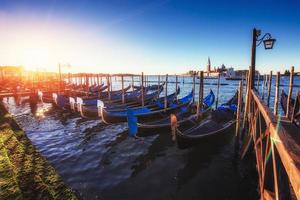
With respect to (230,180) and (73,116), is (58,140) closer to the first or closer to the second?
(73,116)

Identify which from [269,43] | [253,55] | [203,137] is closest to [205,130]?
[203,137]

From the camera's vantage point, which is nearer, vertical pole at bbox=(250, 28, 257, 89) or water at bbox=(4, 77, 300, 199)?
water at bbox=(4, 77, 300, 199)

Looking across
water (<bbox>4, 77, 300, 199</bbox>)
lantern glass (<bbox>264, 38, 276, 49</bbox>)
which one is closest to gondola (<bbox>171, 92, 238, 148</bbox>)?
water (<bbox>4, 77, 300, 199</bbox>)

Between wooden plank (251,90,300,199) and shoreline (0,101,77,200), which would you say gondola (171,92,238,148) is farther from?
wooden plank (251,90,300,199)

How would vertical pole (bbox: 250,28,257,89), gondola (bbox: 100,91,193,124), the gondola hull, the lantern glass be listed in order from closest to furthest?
the lantern glass
vertical pole (bbox: 250,28,257,89)
the gondola hull
gondola (bbox: 100,91,193,124)

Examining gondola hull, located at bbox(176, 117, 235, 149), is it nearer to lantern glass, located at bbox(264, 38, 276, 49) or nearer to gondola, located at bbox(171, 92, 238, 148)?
gondola, located at bbox(171, 92, 238, 148)

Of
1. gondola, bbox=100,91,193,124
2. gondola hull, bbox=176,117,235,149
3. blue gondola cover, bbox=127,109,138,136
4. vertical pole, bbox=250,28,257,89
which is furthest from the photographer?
gondola, bbox=100,91,193,124

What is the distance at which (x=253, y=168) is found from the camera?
6.18 metres

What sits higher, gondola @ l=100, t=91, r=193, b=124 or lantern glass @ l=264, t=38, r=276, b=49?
lantern glass @ l=264, t=38, r=276, b=49

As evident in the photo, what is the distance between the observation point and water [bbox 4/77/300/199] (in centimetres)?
535

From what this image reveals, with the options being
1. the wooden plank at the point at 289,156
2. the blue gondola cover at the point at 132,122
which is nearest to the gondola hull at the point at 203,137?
the blue gondola cover at the point at 132,122

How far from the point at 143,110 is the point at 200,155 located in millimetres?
4999

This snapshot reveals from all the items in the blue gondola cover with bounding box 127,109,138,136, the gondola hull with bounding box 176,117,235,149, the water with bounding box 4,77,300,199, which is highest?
the blue gondola cover with bounding box 127,109,138,136

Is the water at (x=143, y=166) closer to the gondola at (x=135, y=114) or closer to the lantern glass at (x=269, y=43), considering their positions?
the gondola at (x=135, y=114)
